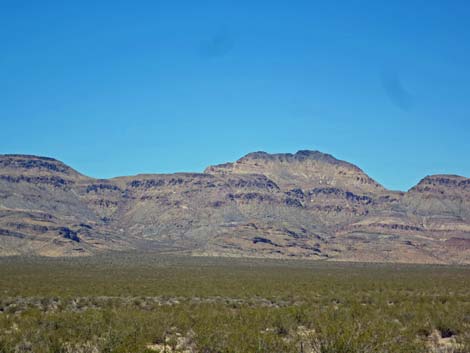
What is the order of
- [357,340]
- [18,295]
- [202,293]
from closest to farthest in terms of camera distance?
[357,340] < [18,295] < [202,293]

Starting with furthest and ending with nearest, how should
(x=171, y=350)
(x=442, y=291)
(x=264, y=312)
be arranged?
(x=442, y=291), (x=264, y=312), (x=171, y=350)

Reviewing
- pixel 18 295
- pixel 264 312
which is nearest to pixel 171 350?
pixel 264 312

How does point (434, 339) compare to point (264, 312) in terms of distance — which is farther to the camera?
point (264, 312)

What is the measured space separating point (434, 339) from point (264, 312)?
7625 millimetres

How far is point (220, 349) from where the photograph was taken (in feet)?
68.0

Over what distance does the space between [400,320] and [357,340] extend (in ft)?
43.0

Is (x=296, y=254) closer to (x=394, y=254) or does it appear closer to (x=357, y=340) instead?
(x=394, y=254)

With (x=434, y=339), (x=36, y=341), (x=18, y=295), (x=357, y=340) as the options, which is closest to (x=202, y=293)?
(x=18, y=295)

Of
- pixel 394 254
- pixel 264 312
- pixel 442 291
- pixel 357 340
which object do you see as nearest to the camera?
pixel 357 340

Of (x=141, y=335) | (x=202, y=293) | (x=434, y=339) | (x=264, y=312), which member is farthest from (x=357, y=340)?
(x=202, y=293)

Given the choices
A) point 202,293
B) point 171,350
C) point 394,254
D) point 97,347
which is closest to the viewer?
point 97,347

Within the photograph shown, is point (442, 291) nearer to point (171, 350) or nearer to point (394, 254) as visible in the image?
point (171, 350)

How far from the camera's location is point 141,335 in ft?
76.5

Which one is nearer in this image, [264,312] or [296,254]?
[264,312]
